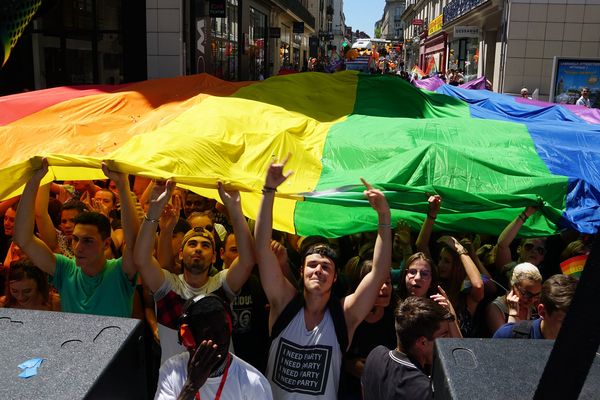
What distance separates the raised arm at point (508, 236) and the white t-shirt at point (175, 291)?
2.06 metres

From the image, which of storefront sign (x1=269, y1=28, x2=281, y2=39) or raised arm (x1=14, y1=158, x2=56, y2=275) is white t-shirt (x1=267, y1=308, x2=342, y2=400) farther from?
storefront sign (x1=269, y1=28, x2=281, y2=39)

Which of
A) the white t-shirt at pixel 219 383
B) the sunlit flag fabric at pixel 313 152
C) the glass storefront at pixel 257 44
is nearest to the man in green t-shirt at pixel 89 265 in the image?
the sunlit flag fabric at pixel 313 152

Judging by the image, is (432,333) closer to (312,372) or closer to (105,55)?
(312,372)

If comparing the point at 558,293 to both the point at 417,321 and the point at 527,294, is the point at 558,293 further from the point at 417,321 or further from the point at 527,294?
the point at 417,321

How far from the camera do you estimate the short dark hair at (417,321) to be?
9.26ft

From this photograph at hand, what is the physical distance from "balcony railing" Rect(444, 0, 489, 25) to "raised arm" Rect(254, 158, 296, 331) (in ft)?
59.4

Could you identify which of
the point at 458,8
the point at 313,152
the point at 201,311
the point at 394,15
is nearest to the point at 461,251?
the point at 313,152

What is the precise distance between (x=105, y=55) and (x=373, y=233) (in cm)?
989

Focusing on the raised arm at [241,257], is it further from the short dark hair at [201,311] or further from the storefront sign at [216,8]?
the storefront sign at [216,8]

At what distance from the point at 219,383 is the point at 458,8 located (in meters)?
25.6

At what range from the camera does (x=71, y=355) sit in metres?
1.78

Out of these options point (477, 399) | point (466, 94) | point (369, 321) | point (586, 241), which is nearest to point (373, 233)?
point (369, 321)

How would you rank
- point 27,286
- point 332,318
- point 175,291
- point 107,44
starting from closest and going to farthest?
point 332,318
point 175,291
point 27,286
point 107,44

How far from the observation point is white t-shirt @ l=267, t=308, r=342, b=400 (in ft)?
9.77
